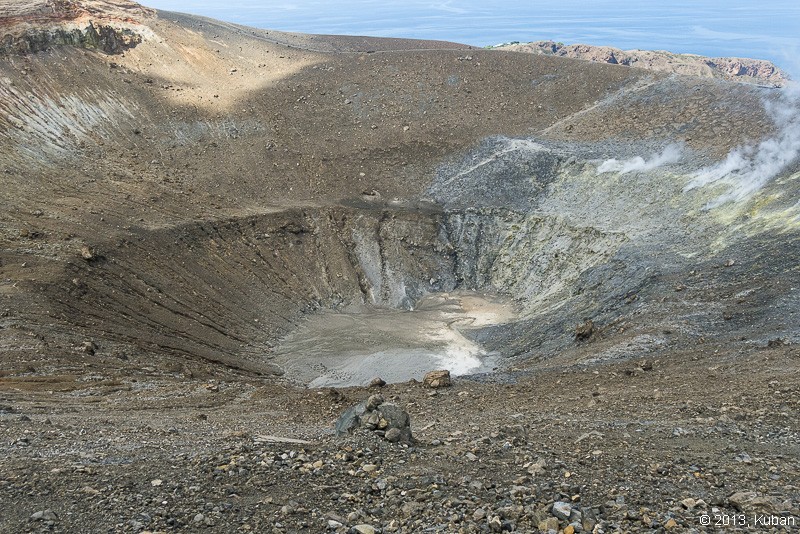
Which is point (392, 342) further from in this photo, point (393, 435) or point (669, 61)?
point (669, 61)

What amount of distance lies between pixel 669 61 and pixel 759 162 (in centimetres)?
6262

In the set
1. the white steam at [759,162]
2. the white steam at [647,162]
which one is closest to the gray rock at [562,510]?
the white steam at [759,162]

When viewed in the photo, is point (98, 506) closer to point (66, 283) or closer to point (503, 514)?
point (503, 514)

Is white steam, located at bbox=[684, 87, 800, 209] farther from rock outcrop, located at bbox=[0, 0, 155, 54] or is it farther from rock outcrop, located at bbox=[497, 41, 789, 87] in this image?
rock outcrop, located at bbox=[497, 41, 789, 87]

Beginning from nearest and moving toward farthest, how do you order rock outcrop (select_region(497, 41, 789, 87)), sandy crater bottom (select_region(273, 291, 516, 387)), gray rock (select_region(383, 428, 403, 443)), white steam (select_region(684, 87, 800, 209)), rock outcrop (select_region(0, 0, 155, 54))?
gray rock (select_region(383, 428, 403, 443))
sandy crater bottom (select_region(273, 291, 516, 387))
white steam (select_region(684, 87, 800, 209))
rock outcrop (select_region(0, 0, 155, 54))
rock outcrop (select_region(497, 41, 789, 87))

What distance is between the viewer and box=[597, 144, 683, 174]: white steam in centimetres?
2744

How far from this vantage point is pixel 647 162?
91.6 feet

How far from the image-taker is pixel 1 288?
19047 millimetres

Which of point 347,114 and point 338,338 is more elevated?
point 347,114

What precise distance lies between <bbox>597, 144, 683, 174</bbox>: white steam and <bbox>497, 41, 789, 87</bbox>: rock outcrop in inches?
1927

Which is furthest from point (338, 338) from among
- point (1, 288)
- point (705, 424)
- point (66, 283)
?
point (705, 424)

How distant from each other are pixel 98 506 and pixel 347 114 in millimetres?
29627

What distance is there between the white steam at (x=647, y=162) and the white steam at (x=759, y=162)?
2099 millimetres

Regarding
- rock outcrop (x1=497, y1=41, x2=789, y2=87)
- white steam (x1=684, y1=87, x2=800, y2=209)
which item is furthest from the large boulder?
rock outcrop (x1=497, y1=41, x2=789, y2=87)
